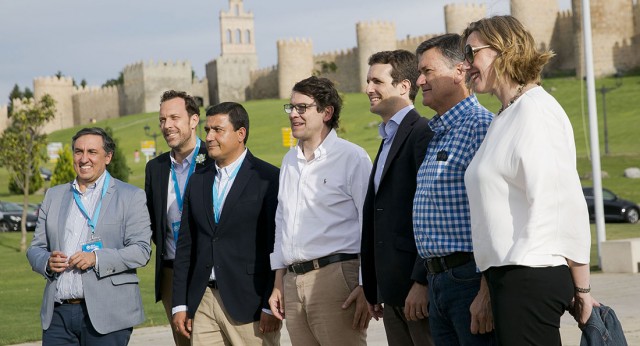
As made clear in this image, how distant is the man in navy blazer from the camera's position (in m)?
5.37

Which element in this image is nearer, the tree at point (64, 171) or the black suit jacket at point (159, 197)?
the black suit jacket at point (159, 197)

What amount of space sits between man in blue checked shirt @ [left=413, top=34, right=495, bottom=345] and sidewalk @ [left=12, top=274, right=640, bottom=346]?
372cm

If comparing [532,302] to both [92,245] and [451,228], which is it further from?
[92,245]

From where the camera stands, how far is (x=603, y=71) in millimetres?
68625

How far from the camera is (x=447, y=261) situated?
13.8 ft

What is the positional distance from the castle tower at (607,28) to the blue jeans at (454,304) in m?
66.3

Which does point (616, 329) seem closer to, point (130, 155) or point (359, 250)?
point (359, 250)

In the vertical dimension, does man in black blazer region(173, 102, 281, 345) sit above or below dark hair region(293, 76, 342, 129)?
below

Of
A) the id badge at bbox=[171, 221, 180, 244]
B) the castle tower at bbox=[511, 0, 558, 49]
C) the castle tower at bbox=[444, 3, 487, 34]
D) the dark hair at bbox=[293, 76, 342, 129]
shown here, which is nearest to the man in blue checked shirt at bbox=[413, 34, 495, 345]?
the dark hair at bbox=[293, 76, 342, 129]

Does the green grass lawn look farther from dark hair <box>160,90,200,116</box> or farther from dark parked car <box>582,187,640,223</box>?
dark hair <box>160,90,200,116</box>

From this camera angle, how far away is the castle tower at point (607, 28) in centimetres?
6888

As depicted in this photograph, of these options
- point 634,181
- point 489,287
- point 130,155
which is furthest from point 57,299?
point 130,155

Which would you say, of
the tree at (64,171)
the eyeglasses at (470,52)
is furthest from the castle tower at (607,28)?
the eyeglasses at (470,52)

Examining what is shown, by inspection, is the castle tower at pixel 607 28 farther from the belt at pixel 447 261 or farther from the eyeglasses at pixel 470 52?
the eyeglasses at pixel 470 52
